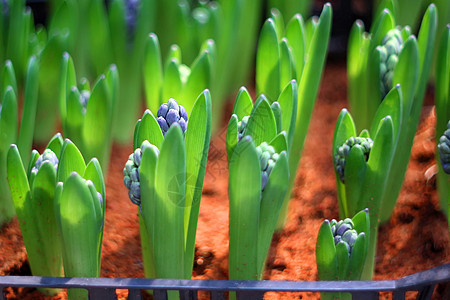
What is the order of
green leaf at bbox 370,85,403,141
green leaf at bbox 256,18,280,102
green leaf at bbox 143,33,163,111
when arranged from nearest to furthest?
green leaf at bbox 370,85,403,141 < green leaf at bbox 256,18,280,102 < green leaf at bbox 143,33,163,111

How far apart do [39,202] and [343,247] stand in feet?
1.57

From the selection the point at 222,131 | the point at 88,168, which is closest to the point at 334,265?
the point at 88,168

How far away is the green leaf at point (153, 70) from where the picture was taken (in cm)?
123

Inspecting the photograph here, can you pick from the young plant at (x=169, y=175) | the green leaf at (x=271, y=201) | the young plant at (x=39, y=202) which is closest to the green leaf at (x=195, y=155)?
the young plant at (x=169, y=175)

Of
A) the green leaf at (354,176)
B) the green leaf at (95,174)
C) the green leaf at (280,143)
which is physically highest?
the green leaf at (280,143)

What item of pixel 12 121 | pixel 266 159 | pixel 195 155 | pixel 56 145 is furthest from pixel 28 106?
pixel 266 159

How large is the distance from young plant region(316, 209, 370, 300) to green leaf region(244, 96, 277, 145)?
0.53 feet

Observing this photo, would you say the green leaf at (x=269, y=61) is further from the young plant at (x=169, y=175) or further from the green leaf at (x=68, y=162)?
the green leaf at (x=68, y=162)

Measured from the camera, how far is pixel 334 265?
93 centimetres

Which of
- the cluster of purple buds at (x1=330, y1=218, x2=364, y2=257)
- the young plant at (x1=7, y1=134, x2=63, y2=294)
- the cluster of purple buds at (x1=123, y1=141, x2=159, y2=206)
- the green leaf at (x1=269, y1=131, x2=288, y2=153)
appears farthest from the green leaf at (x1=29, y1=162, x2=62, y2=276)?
the cluster of purple buds at (x1=330, y1=218, x2=364, y2=257)

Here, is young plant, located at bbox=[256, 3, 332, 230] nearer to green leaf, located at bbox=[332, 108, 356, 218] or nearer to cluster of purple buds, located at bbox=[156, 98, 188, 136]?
green leaf, located at bbox=[332, 108, 356, 218]

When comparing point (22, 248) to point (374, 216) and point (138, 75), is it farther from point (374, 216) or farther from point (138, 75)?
point (374, 216)

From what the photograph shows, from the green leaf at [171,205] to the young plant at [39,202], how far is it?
19 centimetres

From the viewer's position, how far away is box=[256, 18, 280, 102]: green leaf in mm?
1125
